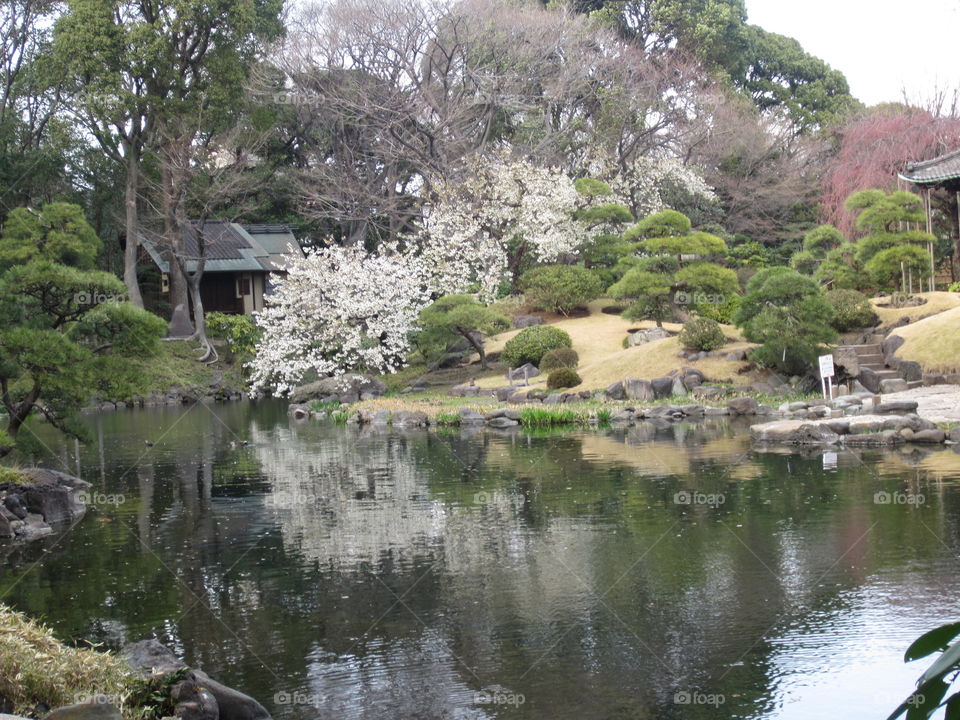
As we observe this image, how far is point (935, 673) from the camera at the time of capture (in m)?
1.66

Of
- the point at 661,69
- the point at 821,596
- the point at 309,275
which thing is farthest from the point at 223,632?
the point at 661,69

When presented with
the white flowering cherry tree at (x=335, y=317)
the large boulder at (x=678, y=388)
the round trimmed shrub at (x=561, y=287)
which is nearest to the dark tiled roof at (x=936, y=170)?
the large boulder at (x=678, y=388)

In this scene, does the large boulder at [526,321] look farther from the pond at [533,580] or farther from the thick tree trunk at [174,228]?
the pond at [533,580]

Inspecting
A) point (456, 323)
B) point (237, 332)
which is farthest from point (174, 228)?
point (456, 323)

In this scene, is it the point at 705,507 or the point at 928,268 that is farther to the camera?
the point at 928,268

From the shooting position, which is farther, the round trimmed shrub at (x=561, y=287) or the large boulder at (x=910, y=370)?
the round trimmed shrub at (x=561, y=287)

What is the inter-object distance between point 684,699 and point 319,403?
2224cm

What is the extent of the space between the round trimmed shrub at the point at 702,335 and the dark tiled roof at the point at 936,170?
7123 millimetres

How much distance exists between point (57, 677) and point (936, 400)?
18.0 m

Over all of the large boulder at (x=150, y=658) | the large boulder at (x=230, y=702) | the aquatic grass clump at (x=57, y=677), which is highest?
the aquatic grass clump at (x=57, y=677)

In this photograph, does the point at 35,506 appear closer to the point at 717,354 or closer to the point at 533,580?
the point at 533,580

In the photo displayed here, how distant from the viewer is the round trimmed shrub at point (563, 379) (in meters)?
25.4

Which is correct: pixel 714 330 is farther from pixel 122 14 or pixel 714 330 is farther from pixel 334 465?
pixel 122 14

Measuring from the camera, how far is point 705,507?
12469mm
